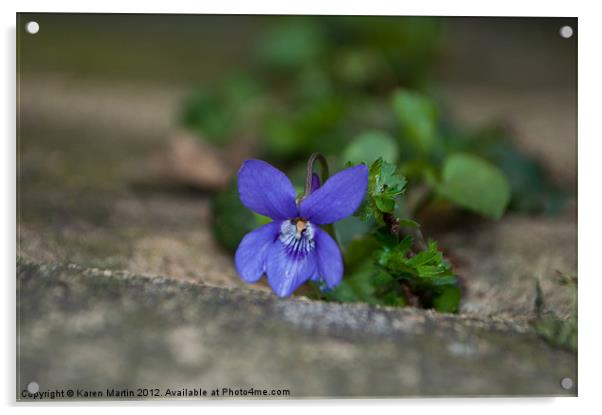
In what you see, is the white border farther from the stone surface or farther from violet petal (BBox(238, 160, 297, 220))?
violet petal (BBox(238, 160, 297, 220))

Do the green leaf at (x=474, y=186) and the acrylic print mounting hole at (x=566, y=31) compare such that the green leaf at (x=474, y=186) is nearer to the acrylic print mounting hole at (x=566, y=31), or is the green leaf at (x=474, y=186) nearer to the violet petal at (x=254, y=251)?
the acrylic print mounting hole at (x=566, y=31)

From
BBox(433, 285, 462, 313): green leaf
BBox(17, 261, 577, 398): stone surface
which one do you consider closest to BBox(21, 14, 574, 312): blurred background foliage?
BBox(433, 285, 462, 313): green leaf

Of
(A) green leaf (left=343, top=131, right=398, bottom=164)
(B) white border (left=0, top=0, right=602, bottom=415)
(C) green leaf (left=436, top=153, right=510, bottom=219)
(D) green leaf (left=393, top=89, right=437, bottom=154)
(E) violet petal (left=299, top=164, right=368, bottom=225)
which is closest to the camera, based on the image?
(E) violet petal (left=299, top=164, right=368, bottom=225)

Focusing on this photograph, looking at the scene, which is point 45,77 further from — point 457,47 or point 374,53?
point 457,47

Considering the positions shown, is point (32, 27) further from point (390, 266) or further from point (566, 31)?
point (566, 31)
